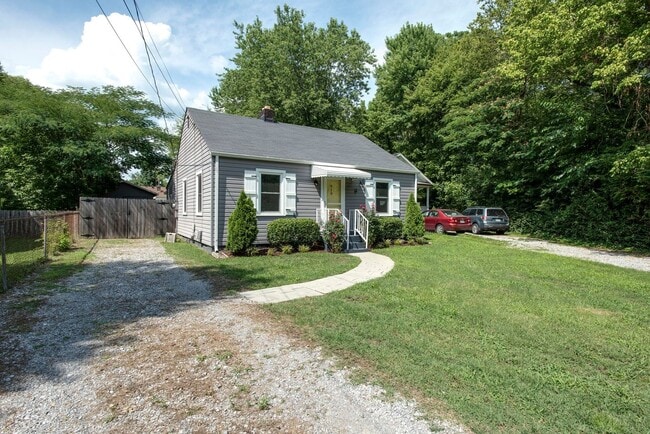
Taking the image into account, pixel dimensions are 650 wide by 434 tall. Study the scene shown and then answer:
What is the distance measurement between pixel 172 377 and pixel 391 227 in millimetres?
10242

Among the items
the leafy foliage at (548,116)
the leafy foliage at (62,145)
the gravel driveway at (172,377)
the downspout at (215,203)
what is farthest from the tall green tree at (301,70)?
the gravel driveway at (172,377)

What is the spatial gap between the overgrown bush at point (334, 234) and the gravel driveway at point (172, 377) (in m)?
5.80

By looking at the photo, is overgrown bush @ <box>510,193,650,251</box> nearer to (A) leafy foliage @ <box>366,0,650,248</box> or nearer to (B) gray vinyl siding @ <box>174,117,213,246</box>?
(A) leafy foliage @ <box>366,0,650,248</box>

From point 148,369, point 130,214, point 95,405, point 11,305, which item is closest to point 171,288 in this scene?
point 11,305

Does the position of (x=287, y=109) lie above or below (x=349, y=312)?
above

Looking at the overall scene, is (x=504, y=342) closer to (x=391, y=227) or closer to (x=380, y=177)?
(x=391, y=227)

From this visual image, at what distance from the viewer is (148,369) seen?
3.17m

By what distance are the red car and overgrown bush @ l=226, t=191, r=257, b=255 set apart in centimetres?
1172

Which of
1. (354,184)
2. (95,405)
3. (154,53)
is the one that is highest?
(154,53)

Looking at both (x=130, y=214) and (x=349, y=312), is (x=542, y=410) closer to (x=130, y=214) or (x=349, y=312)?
(x=349, y=312)

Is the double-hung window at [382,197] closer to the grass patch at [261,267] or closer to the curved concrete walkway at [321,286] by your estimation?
the grass patch at [261,267]

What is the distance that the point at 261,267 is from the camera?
822 cm

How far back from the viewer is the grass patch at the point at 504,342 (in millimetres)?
2584

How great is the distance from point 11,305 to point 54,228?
666cm
